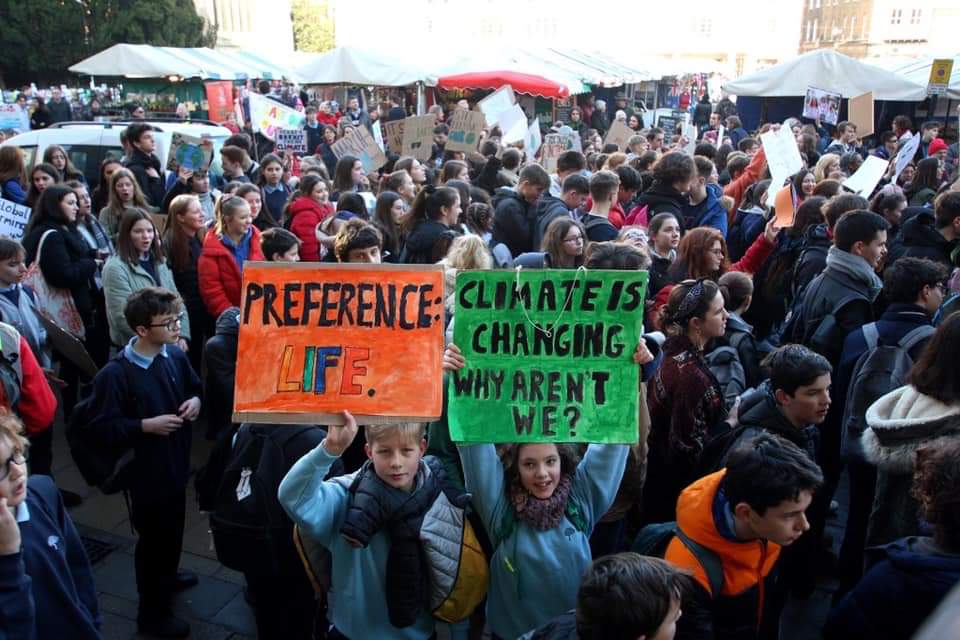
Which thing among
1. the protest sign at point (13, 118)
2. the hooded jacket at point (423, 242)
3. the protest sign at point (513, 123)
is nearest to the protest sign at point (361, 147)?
the protest sign at point (513, 123)

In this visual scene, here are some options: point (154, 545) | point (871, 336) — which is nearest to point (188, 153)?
point (154, 545)

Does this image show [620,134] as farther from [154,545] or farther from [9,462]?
[9,462]

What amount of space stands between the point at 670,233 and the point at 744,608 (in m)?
3.22

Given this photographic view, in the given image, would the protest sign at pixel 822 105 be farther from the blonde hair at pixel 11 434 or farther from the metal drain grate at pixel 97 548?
the blonde hair at pixel 11 434

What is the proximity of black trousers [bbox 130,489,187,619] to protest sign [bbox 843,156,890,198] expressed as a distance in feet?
21.6

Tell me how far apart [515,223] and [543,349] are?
4.04 metres

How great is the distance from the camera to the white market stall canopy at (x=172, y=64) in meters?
22.0

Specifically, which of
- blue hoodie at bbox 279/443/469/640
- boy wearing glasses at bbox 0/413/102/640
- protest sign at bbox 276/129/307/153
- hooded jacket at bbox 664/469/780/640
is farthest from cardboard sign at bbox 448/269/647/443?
protest sign at bbox 276/129/307/153

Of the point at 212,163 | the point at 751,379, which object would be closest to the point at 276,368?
the point at 751,379

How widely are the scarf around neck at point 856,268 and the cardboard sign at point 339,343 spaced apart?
2848mm

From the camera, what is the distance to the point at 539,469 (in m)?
2.72

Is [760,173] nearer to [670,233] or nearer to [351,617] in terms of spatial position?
[670,233]

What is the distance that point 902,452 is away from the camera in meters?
2.87

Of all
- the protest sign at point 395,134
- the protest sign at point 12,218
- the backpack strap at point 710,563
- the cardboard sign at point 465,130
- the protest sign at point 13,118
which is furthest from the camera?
the protest sign at point 13,118
